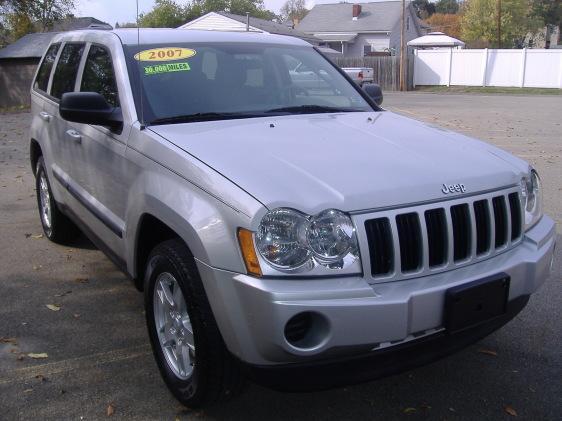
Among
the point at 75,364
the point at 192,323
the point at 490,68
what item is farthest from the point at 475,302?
the point at 490,68

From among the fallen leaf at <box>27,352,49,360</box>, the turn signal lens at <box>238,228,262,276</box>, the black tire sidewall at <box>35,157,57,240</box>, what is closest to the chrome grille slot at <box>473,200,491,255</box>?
the turn signal lens at <box>238,228,262,276</box>

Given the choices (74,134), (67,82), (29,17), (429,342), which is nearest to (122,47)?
(74,134)

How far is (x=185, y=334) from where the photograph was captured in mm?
3092

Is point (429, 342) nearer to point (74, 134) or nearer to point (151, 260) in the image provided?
point (151, 260)

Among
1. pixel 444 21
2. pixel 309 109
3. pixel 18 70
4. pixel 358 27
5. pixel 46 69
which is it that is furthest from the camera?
pixel 444 21

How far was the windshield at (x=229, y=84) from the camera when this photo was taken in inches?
148

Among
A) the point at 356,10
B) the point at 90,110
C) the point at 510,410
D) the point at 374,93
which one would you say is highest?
the point at 356,10

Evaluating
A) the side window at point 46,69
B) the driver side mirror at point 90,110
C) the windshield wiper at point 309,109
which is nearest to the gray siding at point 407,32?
the side window at point 46,69

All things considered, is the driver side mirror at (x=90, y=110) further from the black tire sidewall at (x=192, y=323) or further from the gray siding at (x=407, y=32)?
the gray siding at (x=407, y=32)

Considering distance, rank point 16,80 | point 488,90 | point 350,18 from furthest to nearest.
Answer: point 350,18 < point 488,90 < point 16,80

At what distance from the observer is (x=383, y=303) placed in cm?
253

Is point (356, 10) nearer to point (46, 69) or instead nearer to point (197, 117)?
point (46, 69)

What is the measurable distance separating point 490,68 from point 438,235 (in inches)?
1353

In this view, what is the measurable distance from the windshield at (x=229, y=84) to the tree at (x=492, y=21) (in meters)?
49.4
